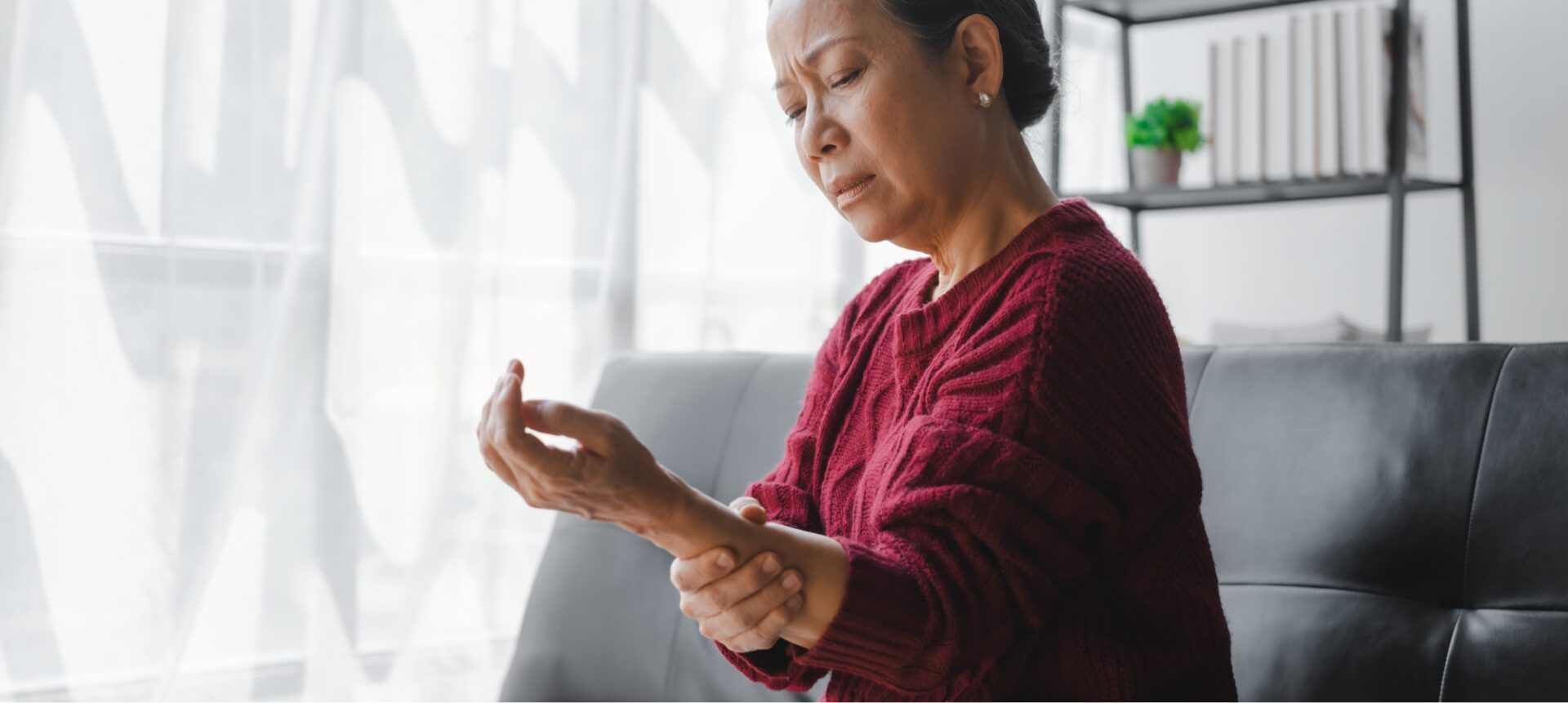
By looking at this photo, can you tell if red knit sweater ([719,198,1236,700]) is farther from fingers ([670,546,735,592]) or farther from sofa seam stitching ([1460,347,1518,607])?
sofa seam stitching ([1460,347,1518,607])

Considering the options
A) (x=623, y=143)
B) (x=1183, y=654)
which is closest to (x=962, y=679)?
(x=1183, y=654)

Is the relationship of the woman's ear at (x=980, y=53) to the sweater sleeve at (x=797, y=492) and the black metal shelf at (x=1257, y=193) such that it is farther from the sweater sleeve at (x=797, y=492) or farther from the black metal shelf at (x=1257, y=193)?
the black metal shelf at (x=1257, y=193)

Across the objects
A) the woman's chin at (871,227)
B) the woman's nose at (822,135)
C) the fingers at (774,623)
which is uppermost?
the woman's nose at (822,135)

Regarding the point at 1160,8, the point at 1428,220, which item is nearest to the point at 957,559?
the point at 1160,8

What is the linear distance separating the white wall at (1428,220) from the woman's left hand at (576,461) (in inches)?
79.1

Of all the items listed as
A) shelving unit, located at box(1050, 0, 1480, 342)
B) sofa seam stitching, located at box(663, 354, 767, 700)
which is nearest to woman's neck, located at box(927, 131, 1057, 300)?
sofa seam stitching, located at box(663, 354, 767, 700)

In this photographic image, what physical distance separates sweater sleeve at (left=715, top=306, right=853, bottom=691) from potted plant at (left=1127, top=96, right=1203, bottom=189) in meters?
1.68

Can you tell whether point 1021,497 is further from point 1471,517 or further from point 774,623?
point 1471,517

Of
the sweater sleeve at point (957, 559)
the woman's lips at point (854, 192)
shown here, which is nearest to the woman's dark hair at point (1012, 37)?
the woman's lips at point (854, 192)

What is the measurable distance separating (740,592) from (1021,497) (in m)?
0.19

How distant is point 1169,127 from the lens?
8.91 feet

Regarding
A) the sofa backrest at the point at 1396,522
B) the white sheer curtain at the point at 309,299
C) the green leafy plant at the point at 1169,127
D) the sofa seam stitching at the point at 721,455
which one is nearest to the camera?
the sofa backrest at the point at 1396,522

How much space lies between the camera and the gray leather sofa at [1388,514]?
3.56 ft

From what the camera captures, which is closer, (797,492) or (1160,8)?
(797,492)
